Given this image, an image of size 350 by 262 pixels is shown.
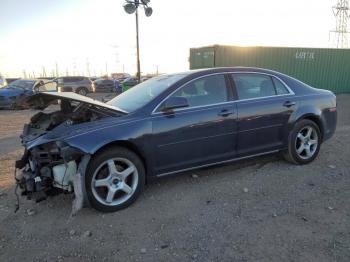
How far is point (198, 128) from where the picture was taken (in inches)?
170

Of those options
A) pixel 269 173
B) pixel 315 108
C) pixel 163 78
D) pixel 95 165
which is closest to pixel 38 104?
pixel 95 165

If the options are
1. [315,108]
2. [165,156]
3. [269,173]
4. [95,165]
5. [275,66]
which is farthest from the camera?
[275,66]

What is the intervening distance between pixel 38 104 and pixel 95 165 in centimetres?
135

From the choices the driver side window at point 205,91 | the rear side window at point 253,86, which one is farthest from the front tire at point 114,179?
the rear side window at point 253,86

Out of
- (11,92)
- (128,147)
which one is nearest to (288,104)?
(128,147)

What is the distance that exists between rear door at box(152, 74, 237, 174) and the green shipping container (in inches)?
501

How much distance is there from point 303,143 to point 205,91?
74.8 inches

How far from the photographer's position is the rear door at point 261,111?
4.72 meters

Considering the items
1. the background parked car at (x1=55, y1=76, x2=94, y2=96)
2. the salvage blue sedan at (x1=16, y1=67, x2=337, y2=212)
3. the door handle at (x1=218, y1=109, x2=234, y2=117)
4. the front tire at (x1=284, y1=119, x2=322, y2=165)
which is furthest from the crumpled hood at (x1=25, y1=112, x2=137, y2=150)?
the background parked car at (x1=55, y1=76, x2=94, y2=96)

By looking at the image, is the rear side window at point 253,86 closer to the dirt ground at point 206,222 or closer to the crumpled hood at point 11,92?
the dirt ground at point 206,222

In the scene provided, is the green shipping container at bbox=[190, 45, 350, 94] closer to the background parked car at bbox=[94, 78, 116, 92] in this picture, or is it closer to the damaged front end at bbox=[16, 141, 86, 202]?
the damaged front end at bbox=[16, 141, 86, 202]

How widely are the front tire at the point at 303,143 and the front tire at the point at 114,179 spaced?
2435 mm

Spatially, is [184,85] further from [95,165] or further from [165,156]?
[95,165]

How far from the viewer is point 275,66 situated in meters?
18.7
